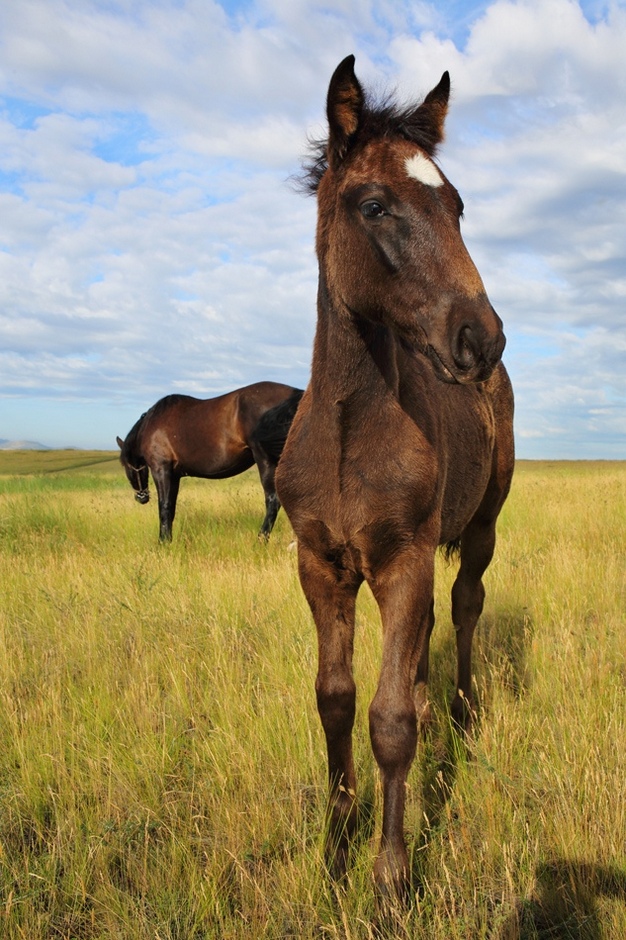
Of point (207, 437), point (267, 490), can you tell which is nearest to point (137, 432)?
point (207, 437)

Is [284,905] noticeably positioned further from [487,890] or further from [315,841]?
[487,890]

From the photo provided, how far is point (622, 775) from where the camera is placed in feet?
9.86

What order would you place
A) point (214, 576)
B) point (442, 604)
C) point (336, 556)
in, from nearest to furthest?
point (336, 556), point (442, 604), point (214, 576)

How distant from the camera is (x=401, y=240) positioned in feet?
8.14

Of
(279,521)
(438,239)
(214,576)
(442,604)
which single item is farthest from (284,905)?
(279,521)

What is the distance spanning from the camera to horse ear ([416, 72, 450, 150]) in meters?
2.85

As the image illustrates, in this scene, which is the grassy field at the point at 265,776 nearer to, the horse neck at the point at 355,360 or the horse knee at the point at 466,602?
the horse knee at the point at 466,602

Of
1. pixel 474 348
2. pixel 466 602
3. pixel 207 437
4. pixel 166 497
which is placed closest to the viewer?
pixel 474 348

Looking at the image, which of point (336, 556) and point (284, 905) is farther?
point (336, 556)

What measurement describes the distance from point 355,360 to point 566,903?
84.5 inches

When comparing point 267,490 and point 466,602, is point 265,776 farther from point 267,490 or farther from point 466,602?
point 267,490

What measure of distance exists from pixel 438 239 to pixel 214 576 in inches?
204

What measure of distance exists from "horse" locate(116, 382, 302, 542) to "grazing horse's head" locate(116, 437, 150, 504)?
81cm

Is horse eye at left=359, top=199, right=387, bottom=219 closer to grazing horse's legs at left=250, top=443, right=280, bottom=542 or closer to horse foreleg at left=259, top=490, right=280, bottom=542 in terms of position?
grazing horse's legs at left=250, top=443, right=280, bottom=542
